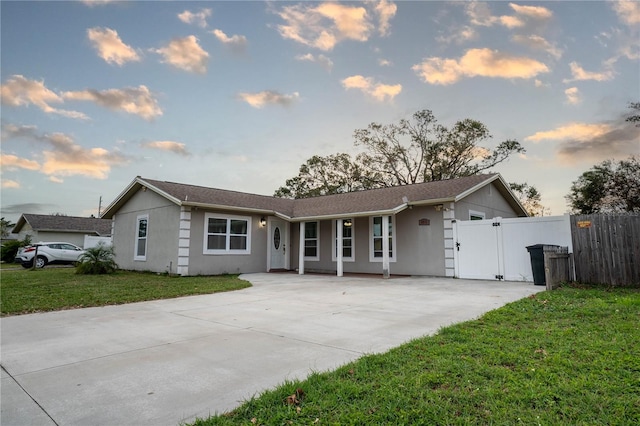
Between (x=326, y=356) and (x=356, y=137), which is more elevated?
(x=356, y=137)

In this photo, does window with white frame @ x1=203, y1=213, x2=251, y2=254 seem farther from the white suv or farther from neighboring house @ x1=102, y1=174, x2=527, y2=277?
the white suv

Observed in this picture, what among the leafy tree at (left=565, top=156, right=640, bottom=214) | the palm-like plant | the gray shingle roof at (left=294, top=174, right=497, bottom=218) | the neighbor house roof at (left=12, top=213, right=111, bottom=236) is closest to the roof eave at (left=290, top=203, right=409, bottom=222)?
the gray shingle roof at (left=294, top=174, right=497, bottom=218)

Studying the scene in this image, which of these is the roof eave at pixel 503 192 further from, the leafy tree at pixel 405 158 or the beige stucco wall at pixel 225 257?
the leafy tree at pixel 405 158

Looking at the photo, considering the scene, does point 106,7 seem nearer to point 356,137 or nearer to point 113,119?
point 113,119

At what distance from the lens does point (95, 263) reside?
45.4 ft

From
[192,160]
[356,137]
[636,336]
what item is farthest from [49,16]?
[356,137]

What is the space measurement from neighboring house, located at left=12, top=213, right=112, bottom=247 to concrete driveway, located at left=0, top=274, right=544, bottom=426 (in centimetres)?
2984

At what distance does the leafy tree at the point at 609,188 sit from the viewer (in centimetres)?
2261

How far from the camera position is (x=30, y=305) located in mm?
6805

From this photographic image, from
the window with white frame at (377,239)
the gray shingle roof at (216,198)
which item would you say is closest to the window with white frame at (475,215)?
the window with white frame at (377,239)

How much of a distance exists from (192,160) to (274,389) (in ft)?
55.3

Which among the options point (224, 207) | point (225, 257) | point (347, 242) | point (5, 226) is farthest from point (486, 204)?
point (5, 226)

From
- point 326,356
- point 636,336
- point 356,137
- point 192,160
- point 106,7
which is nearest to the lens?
point 326,356

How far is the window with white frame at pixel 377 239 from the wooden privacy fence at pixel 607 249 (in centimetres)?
600
